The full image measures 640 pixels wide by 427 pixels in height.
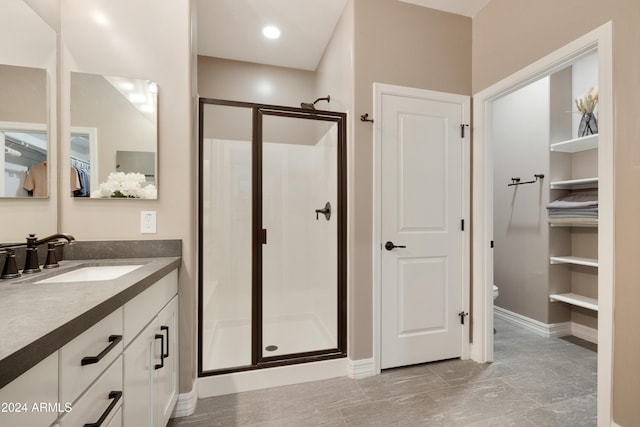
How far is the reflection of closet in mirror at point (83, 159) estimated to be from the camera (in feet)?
5.17

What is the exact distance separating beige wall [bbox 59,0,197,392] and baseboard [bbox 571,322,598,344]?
3.42 meters

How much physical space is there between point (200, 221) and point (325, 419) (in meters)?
1.44

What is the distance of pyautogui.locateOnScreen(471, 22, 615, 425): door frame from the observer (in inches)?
55.4

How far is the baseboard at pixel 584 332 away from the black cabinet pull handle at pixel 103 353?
3645mm

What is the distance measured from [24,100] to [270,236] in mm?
1861

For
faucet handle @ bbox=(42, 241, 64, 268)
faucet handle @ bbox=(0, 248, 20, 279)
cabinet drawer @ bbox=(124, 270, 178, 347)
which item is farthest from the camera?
faucet handle @ bbox=(42, 241, 64, 268)

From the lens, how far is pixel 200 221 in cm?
190

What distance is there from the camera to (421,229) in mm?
2219

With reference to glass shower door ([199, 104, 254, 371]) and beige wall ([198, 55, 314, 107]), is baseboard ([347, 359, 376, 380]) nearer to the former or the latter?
glass shower door ([199, 104, 254, 371])

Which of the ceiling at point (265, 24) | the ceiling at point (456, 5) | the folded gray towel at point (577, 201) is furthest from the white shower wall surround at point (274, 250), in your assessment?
the folded gray towel at point (577, 201)

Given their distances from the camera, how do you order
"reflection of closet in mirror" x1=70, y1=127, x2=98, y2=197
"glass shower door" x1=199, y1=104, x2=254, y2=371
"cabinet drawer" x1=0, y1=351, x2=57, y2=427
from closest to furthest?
"cabinet drawer" x1=0, y1=351, x2=57, y2=427
"reflection of closet in mirror" x1=70, y1=127, x2=98, y2=197
"glass shower door" x1=199, y1=104, x2=254, y2=371

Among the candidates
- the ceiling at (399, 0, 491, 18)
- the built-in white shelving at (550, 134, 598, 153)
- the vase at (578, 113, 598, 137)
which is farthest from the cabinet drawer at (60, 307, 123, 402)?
the vase at (578, 113, 598, 137)

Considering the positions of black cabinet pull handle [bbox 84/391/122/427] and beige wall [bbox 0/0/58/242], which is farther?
beige wall [bbox 0/0/58/242]

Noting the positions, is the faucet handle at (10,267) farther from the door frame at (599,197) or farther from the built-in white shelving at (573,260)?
the built-in white shelving at (573,260)
